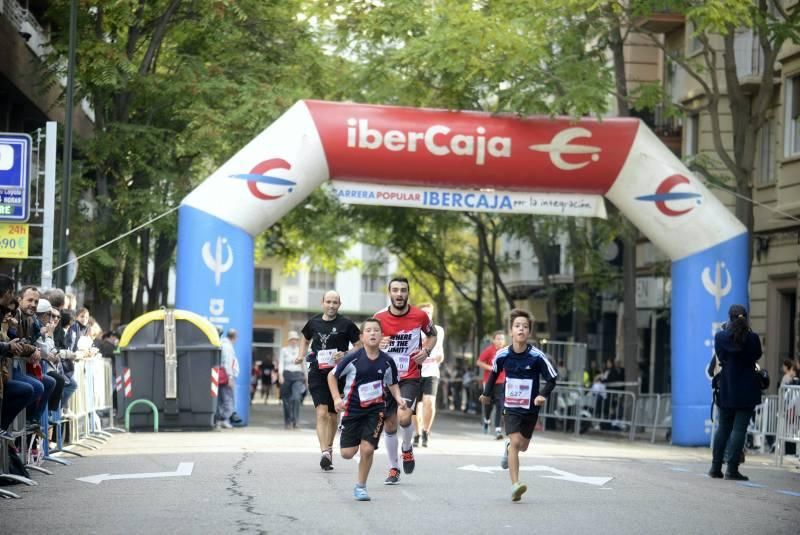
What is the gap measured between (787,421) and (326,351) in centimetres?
735

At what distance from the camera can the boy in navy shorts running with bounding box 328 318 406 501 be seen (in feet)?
44.5

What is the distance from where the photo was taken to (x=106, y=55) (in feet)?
99.1

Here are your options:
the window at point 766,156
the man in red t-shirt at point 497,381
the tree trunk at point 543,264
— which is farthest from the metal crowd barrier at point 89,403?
the tree trunk at point 543,264

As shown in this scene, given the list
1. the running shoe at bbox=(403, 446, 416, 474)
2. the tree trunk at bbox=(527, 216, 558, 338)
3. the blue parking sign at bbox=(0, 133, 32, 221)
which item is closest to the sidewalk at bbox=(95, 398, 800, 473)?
the blue parking sign at bbox=(0, 133, 32, 221)

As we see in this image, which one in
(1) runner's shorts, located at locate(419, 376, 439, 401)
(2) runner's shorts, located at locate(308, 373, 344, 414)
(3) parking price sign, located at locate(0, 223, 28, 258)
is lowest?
(1) runner's shorts, located at locate(419, 376, 439, 401)

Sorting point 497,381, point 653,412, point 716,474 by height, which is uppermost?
point 497,381

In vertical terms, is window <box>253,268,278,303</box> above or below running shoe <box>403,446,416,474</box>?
above

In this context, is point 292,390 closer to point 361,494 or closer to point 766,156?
point 766,156

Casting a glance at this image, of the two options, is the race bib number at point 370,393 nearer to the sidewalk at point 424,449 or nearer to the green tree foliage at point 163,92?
the sidewalk at point 424,449

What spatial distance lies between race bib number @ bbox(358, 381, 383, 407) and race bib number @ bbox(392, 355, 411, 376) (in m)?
2.23

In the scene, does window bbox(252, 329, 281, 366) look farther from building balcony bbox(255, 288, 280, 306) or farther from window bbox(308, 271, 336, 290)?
window bbox(308, 271, 336, 290)

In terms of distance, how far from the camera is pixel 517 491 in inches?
512

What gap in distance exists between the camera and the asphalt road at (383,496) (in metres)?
11.2

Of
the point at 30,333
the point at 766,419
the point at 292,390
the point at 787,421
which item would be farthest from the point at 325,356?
the point at 292,390
